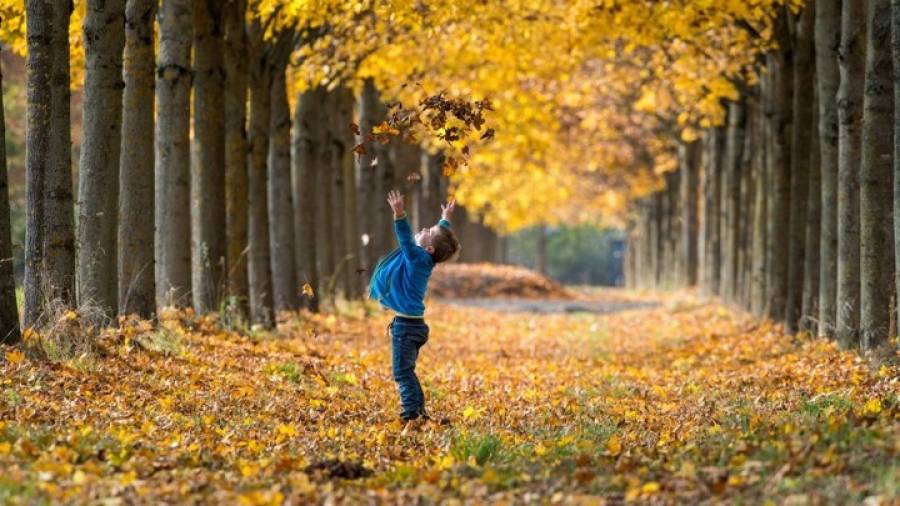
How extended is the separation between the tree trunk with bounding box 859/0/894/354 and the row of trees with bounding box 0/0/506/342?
5.12 meters

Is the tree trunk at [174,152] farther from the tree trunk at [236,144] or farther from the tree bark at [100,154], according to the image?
the tree bark at [100,154]

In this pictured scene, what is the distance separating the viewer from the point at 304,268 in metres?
22.4

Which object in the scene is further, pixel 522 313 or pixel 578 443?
pixel 522 313

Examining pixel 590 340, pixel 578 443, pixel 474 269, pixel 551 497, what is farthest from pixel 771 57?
pixel 474 269

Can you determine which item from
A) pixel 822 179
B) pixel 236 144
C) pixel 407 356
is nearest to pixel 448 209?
pixel 407 356

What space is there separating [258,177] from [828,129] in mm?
7908

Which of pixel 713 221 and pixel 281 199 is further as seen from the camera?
pixel 713 221

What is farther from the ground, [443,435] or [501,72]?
[501,72]

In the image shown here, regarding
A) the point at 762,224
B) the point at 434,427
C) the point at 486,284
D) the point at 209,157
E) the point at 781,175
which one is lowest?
the point at 486,284

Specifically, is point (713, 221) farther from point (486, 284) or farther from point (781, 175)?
point (781, 175)

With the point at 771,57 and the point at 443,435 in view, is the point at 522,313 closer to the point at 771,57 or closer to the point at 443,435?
the point at 771,57

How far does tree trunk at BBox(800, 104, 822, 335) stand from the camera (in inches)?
671

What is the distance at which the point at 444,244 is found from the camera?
9680 millimetres

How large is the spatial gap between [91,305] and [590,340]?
1169 centimetres
